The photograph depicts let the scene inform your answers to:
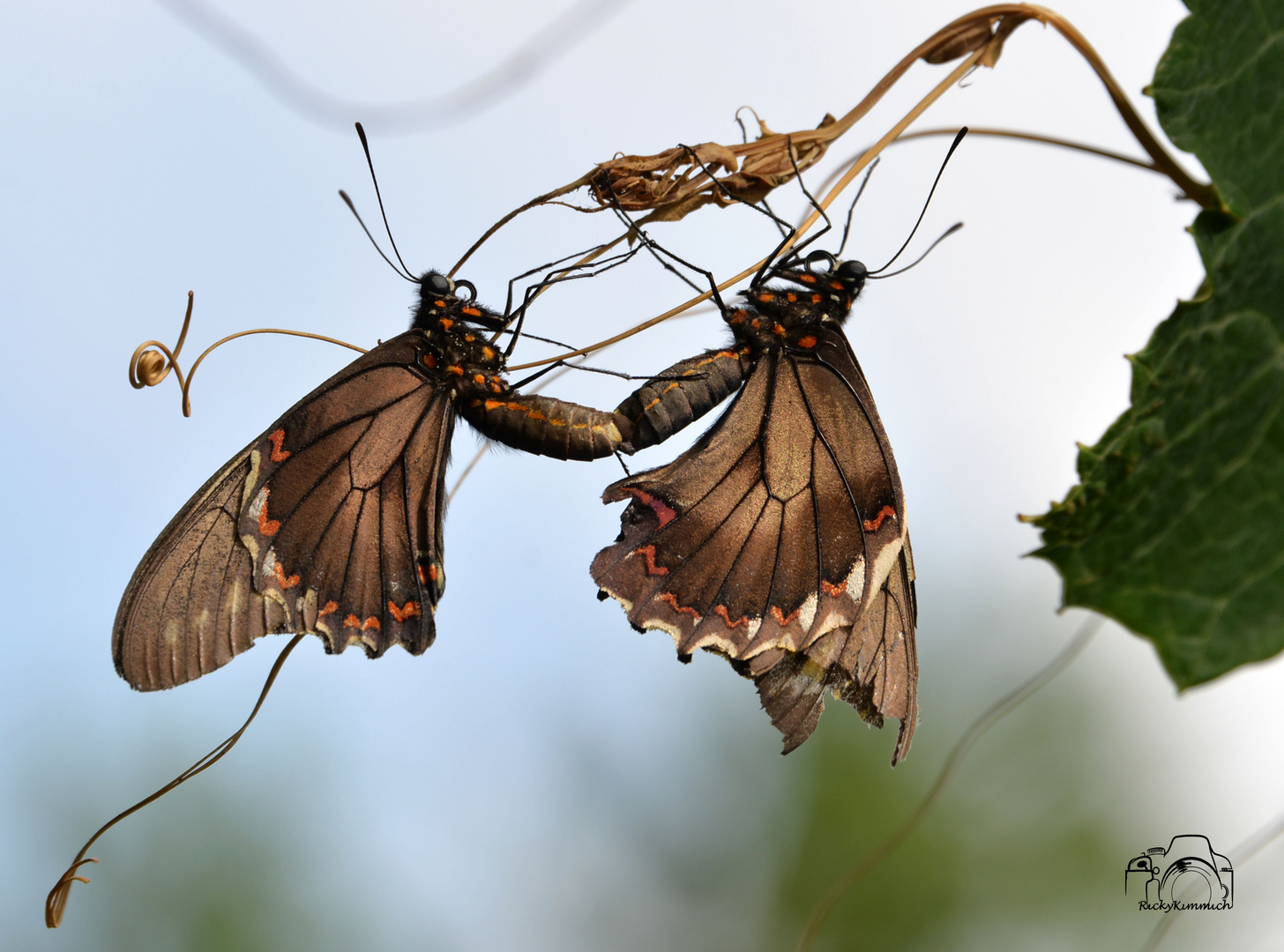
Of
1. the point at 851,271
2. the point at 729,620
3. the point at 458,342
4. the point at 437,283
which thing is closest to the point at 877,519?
the point at 729,620

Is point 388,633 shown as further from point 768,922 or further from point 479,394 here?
point 768,922

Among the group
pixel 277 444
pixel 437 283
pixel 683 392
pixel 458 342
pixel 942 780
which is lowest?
pixel 942 780

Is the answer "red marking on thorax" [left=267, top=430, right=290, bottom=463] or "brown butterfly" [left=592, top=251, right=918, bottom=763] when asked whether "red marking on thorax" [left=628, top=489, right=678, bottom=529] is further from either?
"red marking on thorax" [left=267, top=430, right=290, bottom=463]

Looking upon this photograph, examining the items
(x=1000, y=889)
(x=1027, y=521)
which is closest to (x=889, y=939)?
(x=1000, y=889)

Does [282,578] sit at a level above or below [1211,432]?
above

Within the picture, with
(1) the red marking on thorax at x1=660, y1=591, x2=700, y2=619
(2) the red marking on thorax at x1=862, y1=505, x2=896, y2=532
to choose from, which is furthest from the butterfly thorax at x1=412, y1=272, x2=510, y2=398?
(2) the red marking on thorax at x1=862, y1=505, x2=896, y2=532

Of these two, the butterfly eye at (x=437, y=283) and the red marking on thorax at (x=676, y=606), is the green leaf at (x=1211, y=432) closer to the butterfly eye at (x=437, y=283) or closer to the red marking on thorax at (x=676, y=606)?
the red marking on thorax at (x=676, y=606)

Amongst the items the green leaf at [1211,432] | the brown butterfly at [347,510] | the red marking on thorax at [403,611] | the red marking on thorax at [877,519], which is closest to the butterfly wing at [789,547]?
the red marking on thorax at [877,519]

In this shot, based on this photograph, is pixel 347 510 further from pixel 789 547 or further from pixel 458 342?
pixel 789 547
